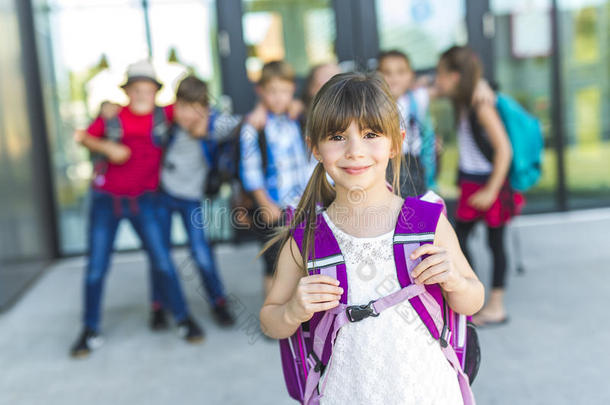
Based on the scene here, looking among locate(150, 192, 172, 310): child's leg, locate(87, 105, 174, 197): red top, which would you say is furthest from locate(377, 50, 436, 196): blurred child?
locate(150, 192, 172, 310): child's leg

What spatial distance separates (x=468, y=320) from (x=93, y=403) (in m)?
1.96

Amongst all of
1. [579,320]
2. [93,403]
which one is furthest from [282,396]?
[579,320]

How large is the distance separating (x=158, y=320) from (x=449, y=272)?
270 centimetres

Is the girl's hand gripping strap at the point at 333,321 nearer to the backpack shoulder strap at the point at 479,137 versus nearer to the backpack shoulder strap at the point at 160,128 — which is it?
the backpack shoulder strap at the point at 479,137

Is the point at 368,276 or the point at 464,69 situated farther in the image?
the point at 464,69

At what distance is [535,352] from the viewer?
9.39ft

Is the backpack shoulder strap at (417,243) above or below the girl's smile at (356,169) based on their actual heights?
below

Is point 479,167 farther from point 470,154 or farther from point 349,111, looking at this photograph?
point 349,111

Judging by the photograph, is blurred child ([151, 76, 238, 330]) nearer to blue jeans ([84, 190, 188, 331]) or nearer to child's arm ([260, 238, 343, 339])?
blue jeans ([84, 190, 188, 331])

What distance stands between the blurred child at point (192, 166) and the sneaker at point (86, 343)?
346 millimetres

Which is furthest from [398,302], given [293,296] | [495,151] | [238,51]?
[238,51]

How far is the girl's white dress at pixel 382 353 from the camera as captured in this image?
123 centimetres

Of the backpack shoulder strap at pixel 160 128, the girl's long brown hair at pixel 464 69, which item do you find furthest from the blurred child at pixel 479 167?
the backpack shoulder strap at pixel 160 128

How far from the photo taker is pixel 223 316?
3473 mm
